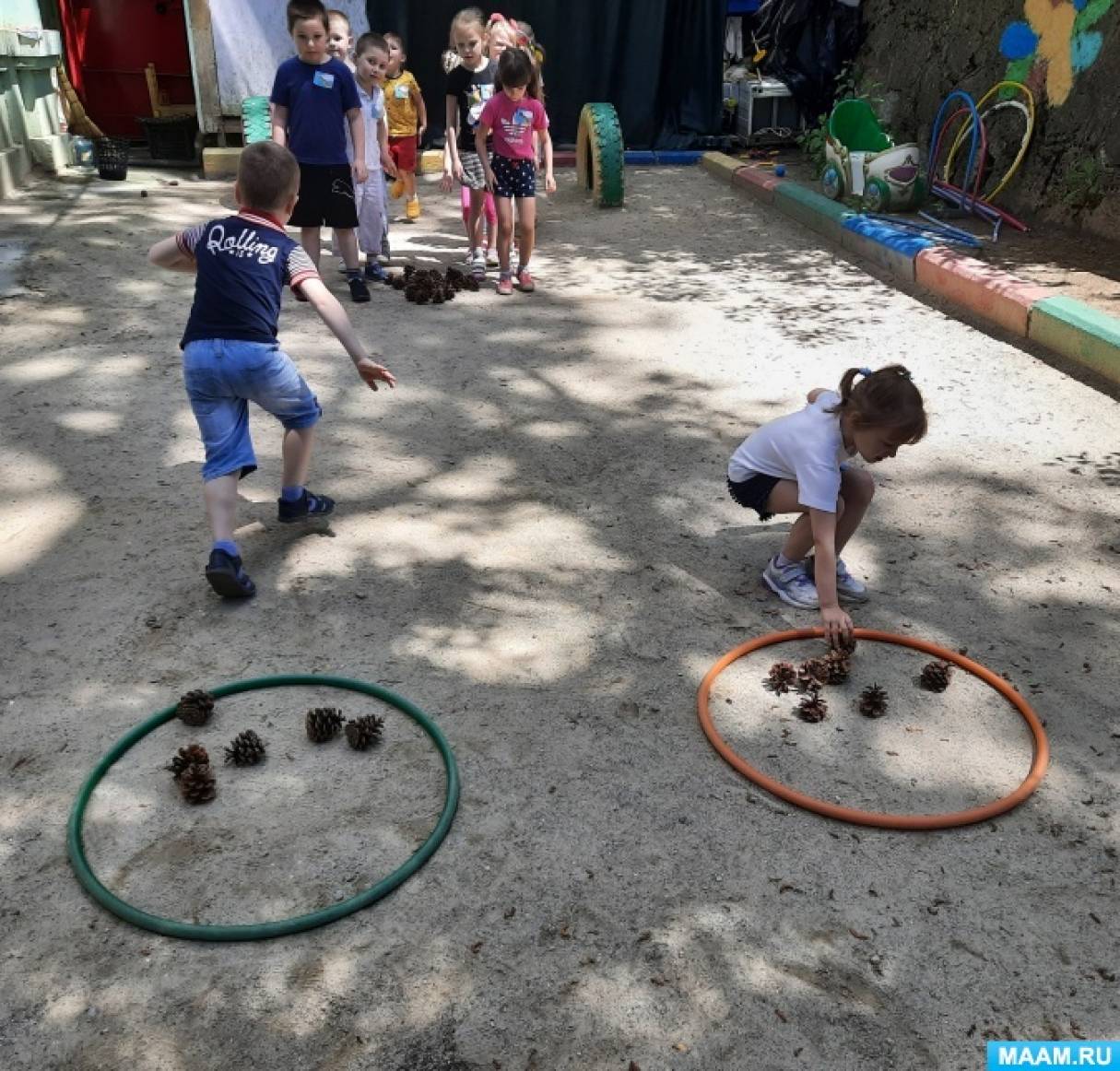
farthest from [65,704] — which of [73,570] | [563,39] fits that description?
[563,39]

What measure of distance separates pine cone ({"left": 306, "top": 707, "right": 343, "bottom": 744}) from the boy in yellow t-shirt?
7303 mm

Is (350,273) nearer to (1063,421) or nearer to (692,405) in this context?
(692,405)

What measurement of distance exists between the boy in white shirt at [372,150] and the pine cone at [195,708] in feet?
17.3

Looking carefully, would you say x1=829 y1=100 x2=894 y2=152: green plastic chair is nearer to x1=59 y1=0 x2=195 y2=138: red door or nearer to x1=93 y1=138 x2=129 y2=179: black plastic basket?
x1=93 y1=138 x2=129 y2=179: black plastic basket

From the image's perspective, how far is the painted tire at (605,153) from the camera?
10.6m

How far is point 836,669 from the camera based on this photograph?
347cm

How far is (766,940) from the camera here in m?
2.52

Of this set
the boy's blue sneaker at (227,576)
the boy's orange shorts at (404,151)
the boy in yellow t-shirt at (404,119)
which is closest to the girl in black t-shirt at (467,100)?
the boy in yellow t-shirt at (404,119)

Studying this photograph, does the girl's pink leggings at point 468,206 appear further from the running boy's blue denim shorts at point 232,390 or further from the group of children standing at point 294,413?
the running boy's blue denim shorts at point 232,390

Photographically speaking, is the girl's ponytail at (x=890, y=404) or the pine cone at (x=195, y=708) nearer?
the pine cone at (x=195, y=708)

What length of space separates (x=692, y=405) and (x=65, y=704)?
363 cm

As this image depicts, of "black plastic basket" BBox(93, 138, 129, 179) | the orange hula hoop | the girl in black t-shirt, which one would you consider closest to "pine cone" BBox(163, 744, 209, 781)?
the orange hula hoop

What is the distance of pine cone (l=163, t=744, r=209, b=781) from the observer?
2930 mm

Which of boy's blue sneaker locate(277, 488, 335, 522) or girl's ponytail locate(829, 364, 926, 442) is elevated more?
girl's ponytail locate(829, 364, 926, 442)
